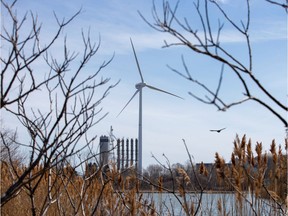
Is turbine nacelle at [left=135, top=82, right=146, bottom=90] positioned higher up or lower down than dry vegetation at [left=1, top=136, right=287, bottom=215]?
higher up

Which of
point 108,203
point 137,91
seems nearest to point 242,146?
point 108,203

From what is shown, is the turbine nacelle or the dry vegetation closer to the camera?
the dry vegetation

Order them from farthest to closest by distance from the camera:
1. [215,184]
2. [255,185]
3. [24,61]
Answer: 1. [215,184]
2. [255,185]
3. [24,61]

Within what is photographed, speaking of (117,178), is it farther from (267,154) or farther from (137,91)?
(137,91)

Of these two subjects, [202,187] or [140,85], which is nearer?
[202,187]

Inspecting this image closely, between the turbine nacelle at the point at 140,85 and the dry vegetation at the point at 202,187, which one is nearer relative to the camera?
the dry vegetation at the point at 202,187

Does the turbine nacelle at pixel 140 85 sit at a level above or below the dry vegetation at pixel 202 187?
above

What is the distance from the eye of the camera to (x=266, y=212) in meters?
4.66

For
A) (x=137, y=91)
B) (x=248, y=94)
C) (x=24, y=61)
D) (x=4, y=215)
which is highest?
(x=137, y=91)

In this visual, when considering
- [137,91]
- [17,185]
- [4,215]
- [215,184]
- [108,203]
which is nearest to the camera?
[17,185]

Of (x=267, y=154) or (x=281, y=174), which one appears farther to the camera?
(x=281, y=174)

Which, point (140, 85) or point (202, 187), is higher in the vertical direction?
point (140, 85)

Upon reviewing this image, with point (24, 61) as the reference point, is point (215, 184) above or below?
below

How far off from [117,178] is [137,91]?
52.2 feet
